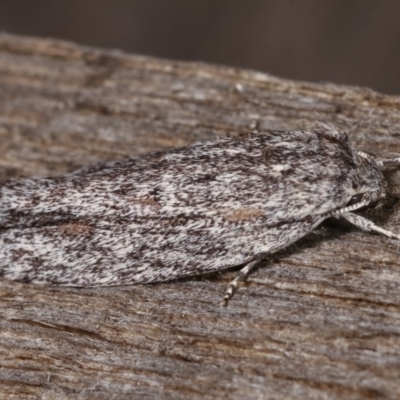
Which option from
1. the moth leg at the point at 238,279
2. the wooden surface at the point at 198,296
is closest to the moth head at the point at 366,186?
the wooden surface at the point at 198,296

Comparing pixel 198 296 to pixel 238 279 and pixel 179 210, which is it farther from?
pixel 179 210

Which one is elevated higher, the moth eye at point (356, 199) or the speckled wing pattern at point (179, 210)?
the moth eye at point (356, 199)

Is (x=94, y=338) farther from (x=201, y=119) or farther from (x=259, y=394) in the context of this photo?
(x=201, y=119)

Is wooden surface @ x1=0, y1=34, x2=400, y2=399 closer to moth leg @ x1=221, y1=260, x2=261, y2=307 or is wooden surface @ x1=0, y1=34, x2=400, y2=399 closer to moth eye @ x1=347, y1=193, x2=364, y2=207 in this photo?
moth leg @ x1=221, y1=260, x2=261, y2=307

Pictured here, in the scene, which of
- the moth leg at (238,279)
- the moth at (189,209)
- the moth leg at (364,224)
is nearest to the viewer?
the moth leg at (238,279)

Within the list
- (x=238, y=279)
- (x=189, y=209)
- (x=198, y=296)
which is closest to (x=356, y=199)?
(x=238, y=279)

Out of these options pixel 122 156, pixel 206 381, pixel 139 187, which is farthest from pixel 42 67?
pixel 206 381

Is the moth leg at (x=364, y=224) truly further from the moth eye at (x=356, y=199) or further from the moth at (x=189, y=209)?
the moth eye at (x=356, y=199)
